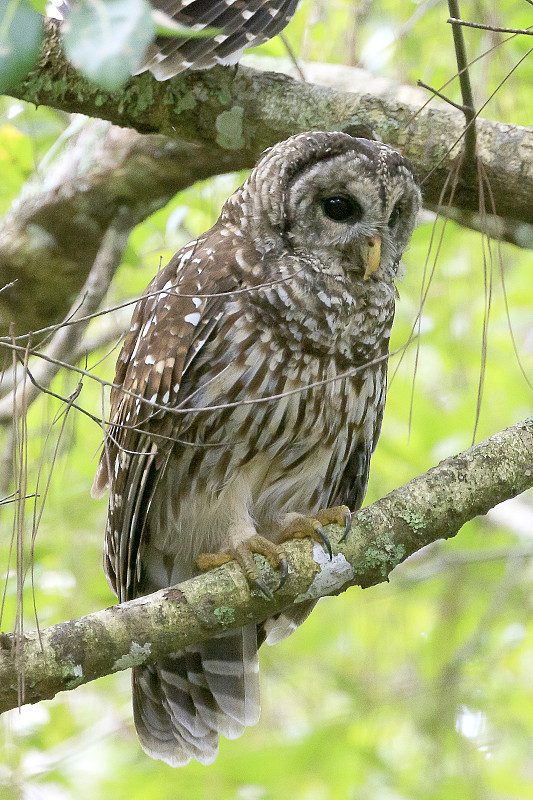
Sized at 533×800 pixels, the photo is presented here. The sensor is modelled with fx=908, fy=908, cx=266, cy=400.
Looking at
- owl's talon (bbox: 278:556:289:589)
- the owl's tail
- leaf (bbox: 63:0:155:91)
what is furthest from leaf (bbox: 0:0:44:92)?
the owl's tail

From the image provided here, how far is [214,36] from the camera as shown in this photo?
2695mm

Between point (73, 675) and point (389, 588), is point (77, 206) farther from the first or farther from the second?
point (389, 588)

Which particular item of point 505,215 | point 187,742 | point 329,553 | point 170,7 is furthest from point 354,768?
point 170,7

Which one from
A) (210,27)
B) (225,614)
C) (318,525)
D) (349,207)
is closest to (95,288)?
(210,27)

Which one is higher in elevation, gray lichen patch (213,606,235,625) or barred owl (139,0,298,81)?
barred owl (139,0,298,81)

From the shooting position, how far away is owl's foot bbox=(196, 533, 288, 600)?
2234 millimetres

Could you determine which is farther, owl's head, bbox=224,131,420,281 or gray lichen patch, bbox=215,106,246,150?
gray lichen patch, bbox=215,106,246,150

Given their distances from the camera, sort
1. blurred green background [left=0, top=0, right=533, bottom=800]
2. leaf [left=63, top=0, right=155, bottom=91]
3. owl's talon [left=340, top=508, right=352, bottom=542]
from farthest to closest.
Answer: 1. blurred green background [left=0, top=0, right=533, bottom=800]
2. owl's talon [left=340, top=508, right=352, bottom=542]
3. leaf [left=63, top=0, right=155, bottom=91]

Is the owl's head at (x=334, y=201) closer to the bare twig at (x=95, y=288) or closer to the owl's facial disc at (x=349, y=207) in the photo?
the owl's facial disc at (x=349, y=207)

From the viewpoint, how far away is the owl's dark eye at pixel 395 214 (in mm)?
2717

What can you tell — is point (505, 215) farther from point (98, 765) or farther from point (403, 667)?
point (98, 765)

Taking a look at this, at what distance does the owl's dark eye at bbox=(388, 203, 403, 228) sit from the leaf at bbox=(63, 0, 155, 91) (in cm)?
164

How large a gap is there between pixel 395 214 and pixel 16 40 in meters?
1.74

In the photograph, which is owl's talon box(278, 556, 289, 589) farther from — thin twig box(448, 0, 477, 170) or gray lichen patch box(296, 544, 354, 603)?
thin twig box(448, 0, 477, 170)
